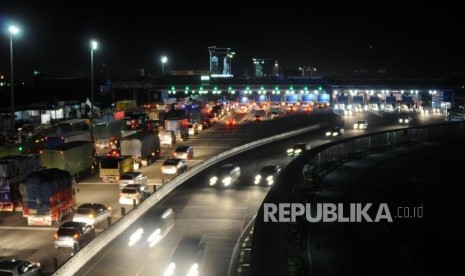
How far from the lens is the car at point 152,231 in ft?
64.1

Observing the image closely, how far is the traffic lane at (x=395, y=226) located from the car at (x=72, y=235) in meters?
8.48

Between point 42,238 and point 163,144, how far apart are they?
28.1 m

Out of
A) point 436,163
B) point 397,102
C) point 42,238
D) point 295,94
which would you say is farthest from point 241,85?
point 42,238

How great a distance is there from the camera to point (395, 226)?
2175 cm

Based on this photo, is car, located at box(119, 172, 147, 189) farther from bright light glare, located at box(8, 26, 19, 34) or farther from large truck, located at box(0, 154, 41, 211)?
bright light glare, located at box(8, 26, 19, 34)

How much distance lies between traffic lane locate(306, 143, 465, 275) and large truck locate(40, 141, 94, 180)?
50.5ft

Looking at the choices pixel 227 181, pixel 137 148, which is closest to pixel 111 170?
pixel 137 148

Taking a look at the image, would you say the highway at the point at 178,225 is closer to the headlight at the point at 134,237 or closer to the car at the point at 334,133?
the headlight at the point at 134,237

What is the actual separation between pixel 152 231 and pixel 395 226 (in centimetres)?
1006

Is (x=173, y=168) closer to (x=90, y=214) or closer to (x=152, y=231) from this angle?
(x=90, y=214)

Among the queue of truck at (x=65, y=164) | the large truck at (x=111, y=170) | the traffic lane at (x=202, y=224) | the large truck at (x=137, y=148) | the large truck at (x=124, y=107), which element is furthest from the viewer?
the large truck at (x=124, y=107)

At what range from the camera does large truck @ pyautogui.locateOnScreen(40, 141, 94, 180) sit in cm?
3135

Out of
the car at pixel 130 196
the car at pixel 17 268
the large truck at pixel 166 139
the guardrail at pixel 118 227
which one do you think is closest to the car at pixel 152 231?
the guardrail at pixel 118 227

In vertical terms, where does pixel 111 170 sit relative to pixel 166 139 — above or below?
below
